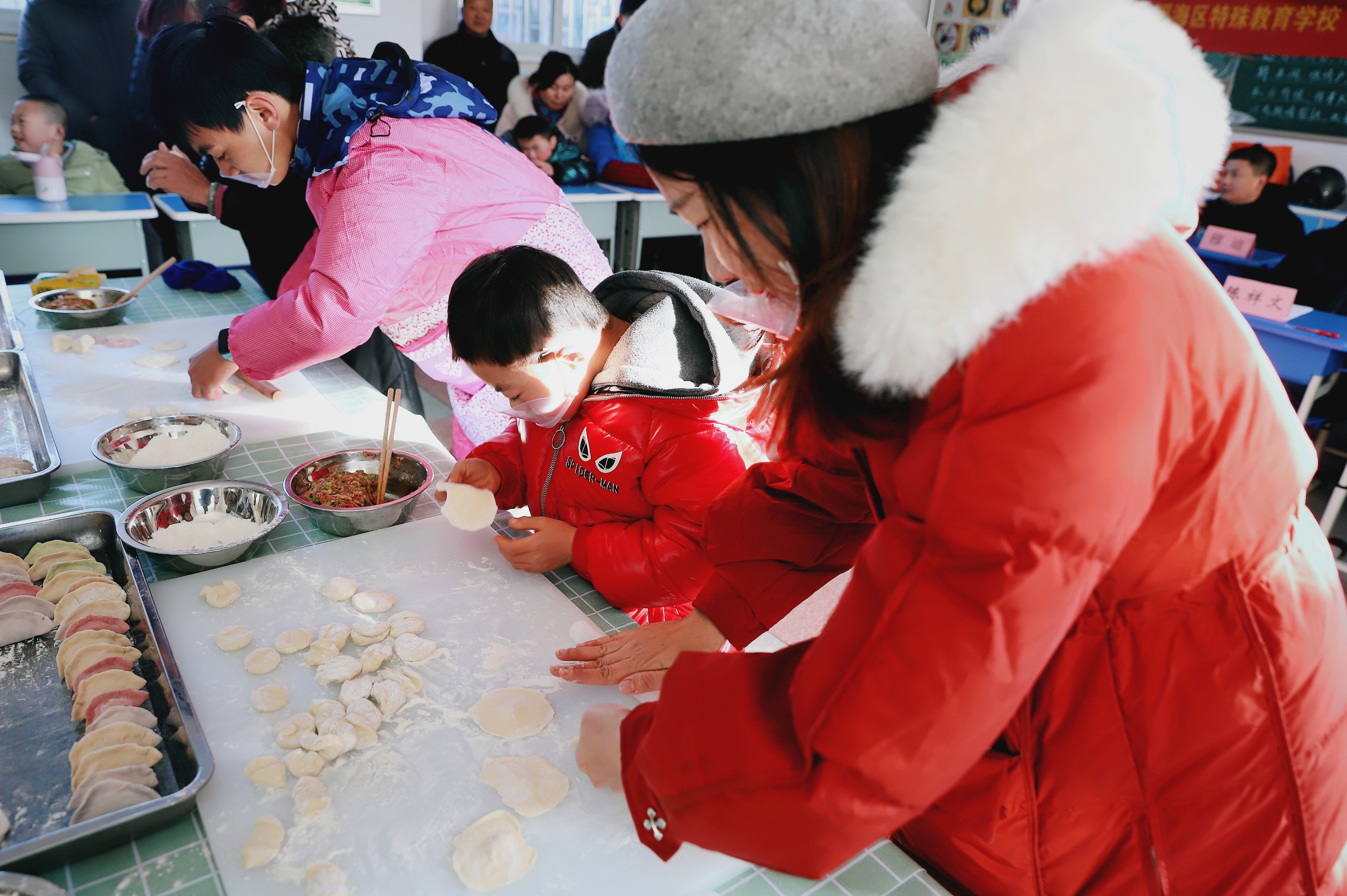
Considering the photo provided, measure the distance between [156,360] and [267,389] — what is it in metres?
0.38

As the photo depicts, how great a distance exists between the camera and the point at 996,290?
0.51m

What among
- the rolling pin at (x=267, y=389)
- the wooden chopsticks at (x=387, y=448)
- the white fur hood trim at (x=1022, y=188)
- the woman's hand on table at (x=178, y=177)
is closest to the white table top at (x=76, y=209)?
the woman's hand on table at (x=178, y=177)

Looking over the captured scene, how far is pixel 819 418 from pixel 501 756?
598 millimetres

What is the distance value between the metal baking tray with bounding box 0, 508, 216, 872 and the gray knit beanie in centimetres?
85

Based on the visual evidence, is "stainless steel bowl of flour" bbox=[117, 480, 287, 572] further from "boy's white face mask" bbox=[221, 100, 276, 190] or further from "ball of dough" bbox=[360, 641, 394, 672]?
"boy's white face mask" bbox=[221, 100, 276, 190]

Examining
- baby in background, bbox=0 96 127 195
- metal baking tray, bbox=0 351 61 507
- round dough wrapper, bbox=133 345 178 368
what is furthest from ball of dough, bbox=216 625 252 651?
baby in background, bbox=0 96 127 195

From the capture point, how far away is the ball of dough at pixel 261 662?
108 cm

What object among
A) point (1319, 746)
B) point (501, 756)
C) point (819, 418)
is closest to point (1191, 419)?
point (819, 418)

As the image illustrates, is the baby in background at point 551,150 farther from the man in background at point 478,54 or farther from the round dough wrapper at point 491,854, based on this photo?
the round dough wrapper at point 491,854

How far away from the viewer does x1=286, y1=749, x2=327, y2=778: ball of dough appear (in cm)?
92

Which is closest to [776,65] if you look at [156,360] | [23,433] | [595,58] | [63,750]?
[63,750]

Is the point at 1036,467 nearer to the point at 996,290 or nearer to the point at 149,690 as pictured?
the point at 996,290

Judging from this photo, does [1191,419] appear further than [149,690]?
No

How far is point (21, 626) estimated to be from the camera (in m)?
1.09
